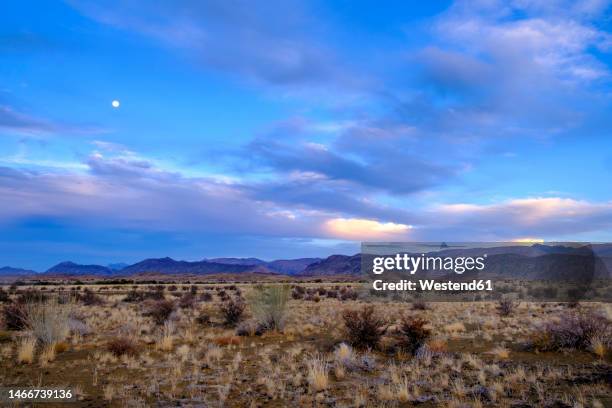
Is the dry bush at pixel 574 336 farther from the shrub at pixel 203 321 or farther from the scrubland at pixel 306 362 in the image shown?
the shrub at pixel 203 321

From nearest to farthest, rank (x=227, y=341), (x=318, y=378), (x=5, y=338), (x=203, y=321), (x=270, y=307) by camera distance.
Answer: (x=318, y=378) < (x=227, y=341) < (x=5, y=338) < (x=270, y=307) < (x=203, y=321)

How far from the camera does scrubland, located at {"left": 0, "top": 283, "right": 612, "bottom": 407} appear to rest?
9.78 metres

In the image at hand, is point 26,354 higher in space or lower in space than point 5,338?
higher

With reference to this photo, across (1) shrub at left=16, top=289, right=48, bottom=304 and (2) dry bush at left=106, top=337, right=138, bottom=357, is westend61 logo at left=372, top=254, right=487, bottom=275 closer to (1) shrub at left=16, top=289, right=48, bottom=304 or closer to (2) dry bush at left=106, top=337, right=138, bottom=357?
(2) dry bush at left=106, top=337, right=138, bottom=357

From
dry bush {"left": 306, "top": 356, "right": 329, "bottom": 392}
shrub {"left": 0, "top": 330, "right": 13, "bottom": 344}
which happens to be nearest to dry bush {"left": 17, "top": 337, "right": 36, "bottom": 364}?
shrub {"left": 0, "top": 330, "right": 13, "bottom": 344}

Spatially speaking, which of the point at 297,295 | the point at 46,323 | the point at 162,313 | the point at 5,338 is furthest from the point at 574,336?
the point at 297,295

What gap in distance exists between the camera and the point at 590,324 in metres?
14.3

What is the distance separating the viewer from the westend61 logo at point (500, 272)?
1700 inches

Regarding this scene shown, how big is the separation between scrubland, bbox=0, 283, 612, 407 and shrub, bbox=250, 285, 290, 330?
0.04 meters

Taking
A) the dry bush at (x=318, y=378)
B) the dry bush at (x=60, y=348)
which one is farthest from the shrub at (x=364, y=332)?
the dry bush at (x=60, y=348)

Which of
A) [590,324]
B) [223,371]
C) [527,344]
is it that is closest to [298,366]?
[223,371]

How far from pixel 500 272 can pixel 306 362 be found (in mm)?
94066

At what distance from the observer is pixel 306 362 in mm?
13172

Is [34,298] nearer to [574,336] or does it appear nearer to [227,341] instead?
[227,341]
